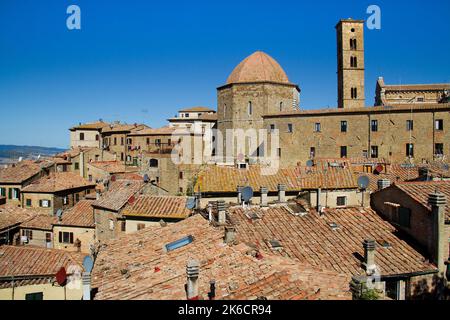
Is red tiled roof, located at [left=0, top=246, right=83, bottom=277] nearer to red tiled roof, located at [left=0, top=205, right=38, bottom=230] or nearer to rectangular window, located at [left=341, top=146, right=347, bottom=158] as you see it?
red tiled roof, located at [left=0, top=205, right=38, bottom=230]

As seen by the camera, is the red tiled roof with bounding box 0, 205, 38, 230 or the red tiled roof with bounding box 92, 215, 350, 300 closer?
the red tiled roof with bounding box 92, 215, 350, 300

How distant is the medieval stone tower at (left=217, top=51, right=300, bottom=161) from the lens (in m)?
44.6

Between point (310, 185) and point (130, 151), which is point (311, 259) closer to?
point (310, 185)

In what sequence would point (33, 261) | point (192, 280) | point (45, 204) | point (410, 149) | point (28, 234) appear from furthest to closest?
point (410, 149) → point (45, 204) → point (28, 234) → point (33, 261) → point (192, 280)

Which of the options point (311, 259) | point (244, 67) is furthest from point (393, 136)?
point (311, 259)

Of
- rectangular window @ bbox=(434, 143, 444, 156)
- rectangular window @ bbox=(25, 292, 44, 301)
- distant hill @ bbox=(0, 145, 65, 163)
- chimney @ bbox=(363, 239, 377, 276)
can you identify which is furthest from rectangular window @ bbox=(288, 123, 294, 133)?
distant hill @ bbox=(0, 145, 65, 163)

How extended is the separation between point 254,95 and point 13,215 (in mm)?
28109

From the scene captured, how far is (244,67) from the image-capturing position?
153 feet

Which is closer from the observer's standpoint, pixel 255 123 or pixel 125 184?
pixel 125 184

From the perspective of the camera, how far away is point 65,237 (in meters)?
26.2

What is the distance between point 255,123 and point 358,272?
34.4 metres

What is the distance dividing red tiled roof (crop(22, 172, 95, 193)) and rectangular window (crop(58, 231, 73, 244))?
6842 mm

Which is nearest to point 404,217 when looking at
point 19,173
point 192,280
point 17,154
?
point 192,280

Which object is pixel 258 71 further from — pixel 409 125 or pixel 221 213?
pixel 221 213
